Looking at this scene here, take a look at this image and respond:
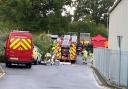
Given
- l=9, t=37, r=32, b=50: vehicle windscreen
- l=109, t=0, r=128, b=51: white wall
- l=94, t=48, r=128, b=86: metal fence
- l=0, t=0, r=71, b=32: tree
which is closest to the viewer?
l=94, t=48, r=128, b=86: metal fence

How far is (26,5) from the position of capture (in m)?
91.2

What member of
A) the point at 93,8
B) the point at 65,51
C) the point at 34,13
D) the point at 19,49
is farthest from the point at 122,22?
the point at 93,8

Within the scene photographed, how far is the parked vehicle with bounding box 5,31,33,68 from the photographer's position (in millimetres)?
42438

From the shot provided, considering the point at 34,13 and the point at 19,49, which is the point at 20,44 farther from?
the point at 34,13

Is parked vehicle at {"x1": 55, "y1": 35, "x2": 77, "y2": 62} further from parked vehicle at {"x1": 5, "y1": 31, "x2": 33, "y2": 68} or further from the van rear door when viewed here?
the van rear door

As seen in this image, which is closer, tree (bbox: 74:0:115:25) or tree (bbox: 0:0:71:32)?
tree (bbox: 0:0:71:32)

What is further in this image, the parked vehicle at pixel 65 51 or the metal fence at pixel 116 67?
the parked vehicle at pixel 65 51

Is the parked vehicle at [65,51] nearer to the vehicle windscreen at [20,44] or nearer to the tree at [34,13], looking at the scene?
the vehicle windscreen at [20,44]

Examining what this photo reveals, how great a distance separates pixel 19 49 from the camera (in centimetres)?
4281

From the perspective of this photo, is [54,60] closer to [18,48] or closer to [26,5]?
[18,48]

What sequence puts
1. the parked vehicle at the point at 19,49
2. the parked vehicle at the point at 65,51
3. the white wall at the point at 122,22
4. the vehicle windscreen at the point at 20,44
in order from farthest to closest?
the parked vehicle at the point at 65,51 < the vehicle windscreen at the point at 20,44 < the parked vehicle at the point at 19,49 < the white wall at the point at 122,22

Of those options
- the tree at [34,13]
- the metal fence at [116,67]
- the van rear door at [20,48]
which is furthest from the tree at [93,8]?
the metal fence at [116,67]

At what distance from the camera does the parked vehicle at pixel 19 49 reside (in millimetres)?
42438

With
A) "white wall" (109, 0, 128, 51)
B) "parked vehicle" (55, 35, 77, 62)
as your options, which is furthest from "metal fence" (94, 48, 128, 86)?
"parked vehicle" (55, 35, 77, 62)
